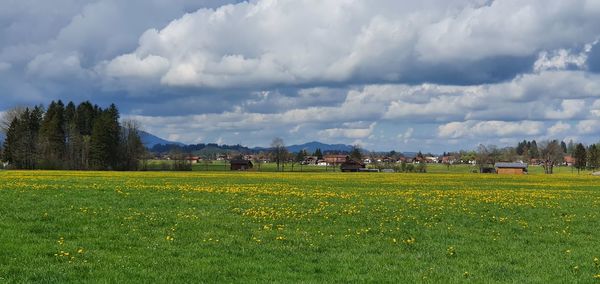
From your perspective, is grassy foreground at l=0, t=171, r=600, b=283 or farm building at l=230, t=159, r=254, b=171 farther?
farm building at l=230, t=159, r=254, b=171

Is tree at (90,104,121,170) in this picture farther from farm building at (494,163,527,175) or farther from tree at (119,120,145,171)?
farm building at (494,163,527,175)

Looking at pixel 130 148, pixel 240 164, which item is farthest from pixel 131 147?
pixel 240 164

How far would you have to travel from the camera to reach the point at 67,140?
470 ft

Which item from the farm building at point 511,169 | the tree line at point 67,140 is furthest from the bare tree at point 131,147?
the farm building at point 511,169

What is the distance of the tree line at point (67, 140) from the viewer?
133 metres

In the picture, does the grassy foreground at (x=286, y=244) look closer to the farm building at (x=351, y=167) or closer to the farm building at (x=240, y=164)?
the farm building at (x=351, y=167)

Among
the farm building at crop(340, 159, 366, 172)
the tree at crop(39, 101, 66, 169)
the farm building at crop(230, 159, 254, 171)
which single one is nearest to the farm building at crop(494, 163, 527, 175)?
the farm building at crop(340, 159, 366, 172)

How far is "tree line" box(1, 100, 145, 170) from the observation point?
435 ft

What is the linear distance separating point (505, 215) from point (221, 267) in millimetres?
17275

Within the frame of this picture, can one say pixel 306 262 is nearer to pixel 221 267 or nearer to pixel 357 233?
pixel 221 267

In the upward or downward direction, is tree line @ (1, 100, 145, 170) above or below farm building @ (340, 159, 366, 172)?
above

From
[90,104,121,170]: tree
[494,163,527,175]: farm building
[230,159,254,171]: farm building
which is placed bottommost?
[494,163,527,175]: farm building

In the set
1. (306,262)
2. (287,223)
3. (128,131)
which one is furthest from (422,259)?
(128,131)

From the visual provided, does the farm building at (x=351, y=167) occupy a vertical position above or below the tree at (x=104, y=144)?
below
